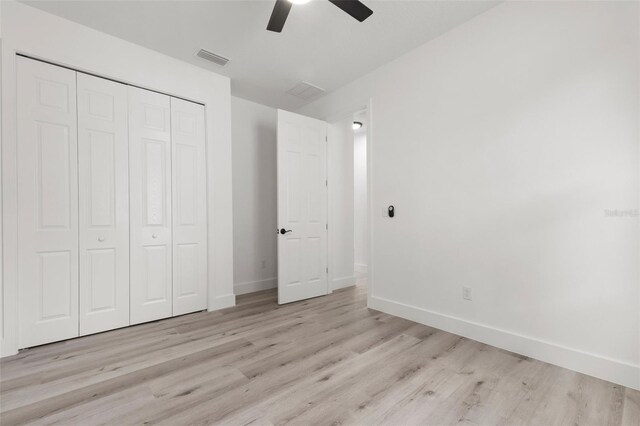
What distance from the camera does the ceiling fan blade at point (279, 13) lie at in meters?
1.95

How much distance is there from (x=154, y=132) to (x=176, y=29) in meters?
1.03

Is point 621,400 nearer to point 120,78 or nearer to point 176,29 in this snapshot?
point 176,29

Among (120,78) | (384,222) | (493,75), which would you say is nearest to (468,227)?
(384,222)

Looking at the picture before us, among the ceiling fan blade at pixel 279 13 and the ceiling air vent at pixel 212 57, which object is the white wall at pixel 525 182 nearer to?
the ceiling fan blade at pixel 279 13

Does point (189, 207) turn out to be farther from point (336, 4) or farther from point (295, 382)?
point (336, 4)

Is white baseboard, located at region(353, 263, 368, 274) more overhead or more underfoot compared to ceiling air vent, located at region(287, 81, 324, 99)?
more underfoot

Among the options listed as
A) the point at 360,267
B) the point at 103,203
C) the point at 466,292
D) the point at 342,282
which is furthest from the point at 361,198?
the point at 103,203

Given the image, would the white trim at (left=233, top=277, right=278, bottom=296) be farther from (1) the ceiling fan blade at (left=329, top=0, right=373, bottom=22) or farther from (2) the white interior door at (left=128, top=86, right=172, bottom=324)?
(1) the ceiling fan blade at (left=329, top=0, right=373, bottom=22)

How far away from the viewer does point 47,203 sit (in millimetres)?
2453

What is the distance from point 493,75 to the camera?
243cm

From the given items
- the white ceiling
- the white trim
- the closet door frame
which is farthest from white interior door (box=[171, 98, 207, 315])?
the white trim

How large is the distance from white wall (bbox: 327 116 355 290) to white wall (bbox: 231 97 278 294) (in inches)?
39.2

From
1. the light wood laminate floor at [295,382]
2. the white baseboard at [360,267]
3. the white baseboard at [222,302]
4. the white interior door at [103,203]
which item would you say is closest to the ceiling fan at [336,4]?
the white interior door at [103,203]

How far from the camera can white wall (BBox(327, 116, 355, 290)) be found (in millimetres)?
4201
